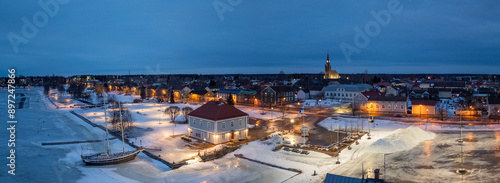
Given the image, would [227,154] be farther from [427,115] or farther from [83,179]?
[427,115]

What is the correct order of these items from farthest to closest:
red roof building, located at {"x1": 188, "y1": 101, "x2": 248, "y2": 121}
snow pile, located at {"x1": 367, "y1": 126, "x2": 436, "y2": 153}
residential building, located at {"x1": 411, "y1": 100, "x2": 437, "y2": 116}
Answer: residential building, located at {"x1": 411, "y1": 100, "x2": 437, "y2": 116} < red roof building, located at {"x1": 188, "y1": 101, "x2": 248, "y2": 121} < snow pile, located at {"x1": 367, "y1": 126, "x2": 436, "y2": 153}

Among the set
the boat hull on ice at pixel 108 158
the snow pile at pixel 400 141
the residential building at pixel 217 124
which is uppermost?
the residential building at pixel 217 124

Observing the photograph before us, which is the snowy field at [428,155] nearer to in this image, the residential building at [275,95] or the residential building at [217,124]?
the residential building at [217,124]

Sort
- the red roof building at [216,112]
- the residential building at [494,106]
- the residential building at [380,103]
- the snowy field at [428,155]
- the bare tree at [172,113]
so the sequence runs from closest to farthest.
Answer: the snowy field at [428,155] → the red roof building at [216,112] → the residential building at [494,106] → the bare tree at [172,113] → the residential building at [380,103]

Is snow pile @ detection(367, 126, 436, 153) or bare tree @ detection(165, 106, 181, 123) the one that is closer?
snow pile @ detection(367, 126, 436, 153)

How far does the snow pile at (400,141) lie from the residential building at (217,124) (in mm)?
12381

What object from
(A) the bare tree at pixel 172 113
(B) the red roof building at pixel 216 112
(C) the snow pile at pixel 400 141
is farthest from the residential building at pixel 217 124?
(C) the snow pile at pixel 400 141

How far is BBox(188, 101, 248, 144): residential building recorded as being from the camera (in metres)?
Answer: 29.4

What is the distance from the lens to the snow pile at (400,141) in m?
26.1

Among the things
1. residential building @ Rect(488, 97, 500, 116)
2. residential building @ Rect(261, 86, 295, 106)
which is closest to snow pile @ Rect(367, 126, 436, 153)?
residential building @ Rect(488, 97, 500, 116)

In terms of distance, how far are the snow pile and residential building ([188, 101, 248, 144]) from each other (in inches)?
487

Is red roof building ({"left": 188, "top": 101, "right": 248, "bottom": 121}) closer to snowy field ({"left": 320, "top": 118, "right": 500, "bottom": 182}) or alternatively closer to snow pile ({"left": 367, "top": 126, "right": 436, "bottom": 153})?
snowy field ({"left": 320, "top": 118, "right": 500, "bottom": 182})

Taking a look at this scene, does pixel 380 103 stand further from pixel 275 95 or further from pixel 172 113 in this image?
pixel 172 113

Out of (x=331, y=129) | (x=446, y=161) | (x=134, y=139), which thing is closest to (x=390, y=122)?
(x=331, y=129)
